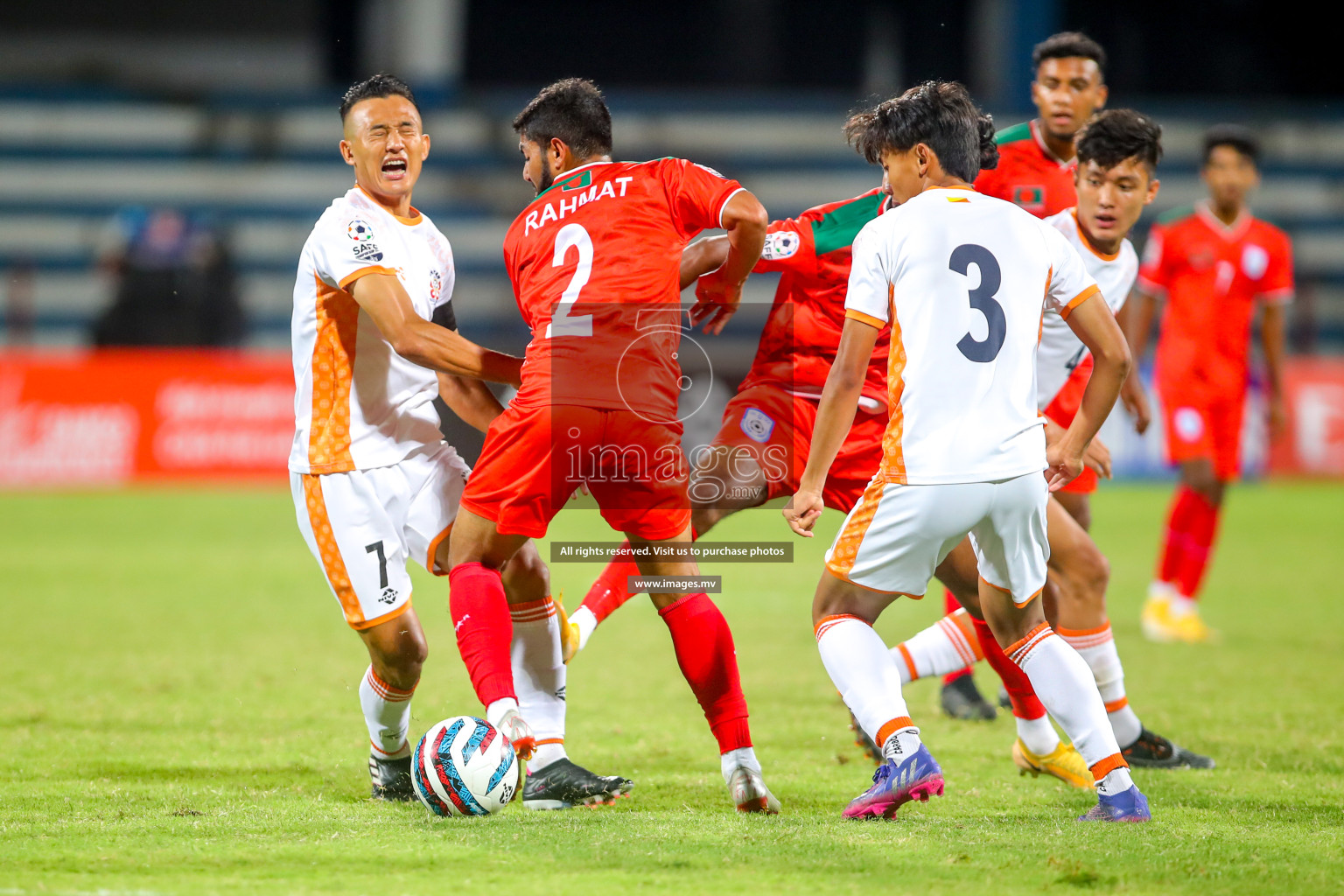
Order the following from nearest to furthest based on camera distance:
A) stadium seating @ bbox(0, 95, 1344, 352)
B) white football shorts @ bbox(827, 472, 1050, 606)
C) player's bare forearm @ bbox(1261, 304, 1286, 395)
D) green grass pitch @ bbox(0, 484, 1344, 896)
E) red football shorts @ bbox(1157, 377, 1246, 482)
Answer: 1. green grass pitch @ bbox(0, 484, 1344, 896)
2. white football shorts @ bbox(827, 472, 1050, 606)
3. red football shorts @ bbox(1157, 377, 1246, 482)
4. player's bare forearm @ bbox(1261, 304, 1286, 395)
5. stadium seating @ bbox(0, 95, 1344, 352)

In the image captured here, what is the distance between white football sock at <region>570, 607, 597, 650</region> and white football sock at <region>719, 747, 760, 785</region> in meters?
0.89

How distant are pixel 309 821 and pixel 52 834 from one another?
25.2 inches

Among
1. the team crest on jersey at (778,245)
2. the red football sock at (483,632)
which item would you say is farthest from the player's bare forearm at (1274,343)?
the red football sock at (483,632)

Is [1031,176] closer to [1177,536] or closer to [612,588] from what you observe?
[612,588]

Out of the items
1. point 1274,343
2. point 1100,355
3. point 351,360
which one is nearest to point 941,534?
point 1100,355

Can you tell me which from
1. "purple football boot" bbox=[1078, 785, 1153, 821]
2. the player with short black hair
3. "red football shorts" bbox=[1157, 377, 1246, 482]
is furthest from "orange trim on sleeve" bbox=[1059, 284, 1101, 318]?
"red football shorts" bbox=[1157, 377, 1246, 482]

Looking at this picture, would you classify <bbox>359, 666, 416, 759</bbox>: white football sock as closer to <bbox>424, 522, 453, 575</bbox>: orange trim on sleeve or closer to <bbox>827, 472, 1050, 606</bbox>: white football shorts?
<bbox>424, 522, 453, 575</bbox>: orange trim on sleeve

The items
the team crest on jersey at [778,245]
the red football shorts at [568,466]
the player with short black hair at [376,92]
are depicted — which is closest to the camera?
the red football shorts at [568,466]

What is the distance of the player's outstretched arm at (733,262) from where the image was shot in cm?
402

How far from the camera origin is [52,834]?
3.66 meters

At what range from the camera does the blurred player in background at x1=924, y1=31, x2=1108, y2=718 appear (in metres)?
5.45

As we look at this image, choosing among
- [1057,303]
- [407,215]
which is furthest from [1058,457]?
[407,215]

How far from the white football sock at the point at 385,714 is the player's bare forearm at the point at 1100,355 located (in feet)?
7.00

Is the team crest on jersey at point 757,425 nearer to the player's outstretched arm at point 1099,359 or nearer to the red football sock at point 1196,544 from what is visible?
the player's outstretched arm at point 1099,359
